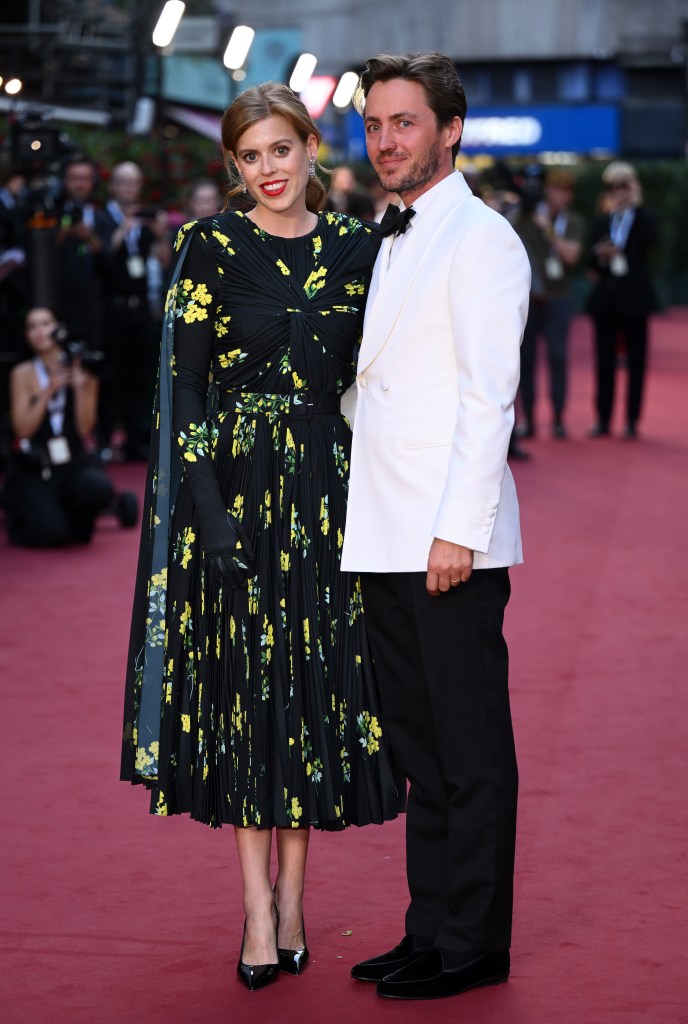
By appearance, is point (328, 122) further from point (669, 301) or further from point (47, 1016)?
point (47, 1016)

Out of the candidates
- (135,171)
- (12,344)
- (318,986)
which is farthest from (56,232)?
(318,986)

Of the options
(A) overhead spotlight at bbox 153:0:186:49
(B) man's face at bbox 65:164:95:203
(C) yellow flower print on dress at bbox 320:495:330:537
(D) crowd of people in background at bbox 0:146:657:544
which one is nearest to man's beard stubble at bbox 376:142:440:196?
(C) yellow flower print on dress at bbox 320:495:330:537

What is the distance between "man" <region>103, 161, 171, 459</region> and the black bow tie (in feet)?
26.6

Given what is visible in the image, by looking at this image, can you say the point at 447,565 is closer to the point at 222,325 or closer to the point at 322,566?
the point at 322,566

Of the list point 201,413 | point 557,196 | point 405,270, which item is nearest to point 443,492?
point 405,270

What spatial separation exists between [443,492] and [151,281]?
8.62 m

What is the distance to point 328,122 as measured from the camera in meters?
32.9

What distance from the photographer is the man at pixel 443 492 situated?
310 cm

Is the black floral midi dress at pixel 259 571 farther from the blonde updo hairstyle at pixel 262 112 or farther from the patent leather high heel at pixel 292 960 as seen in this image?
the patent leather high heel at pixel 292 960

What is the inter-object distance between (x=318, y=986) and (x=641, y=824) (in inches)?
50.8

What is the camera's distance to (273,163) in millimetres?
3414

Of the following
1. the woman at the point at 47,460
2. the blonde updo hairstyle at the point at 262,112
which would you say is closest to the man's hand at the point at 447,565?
the blonde updo hairstyle at the point at 262,112

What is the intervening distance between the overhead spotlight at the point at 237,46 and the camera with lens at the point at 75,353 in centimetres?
760

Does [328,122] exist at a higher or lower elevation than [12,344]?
higher
